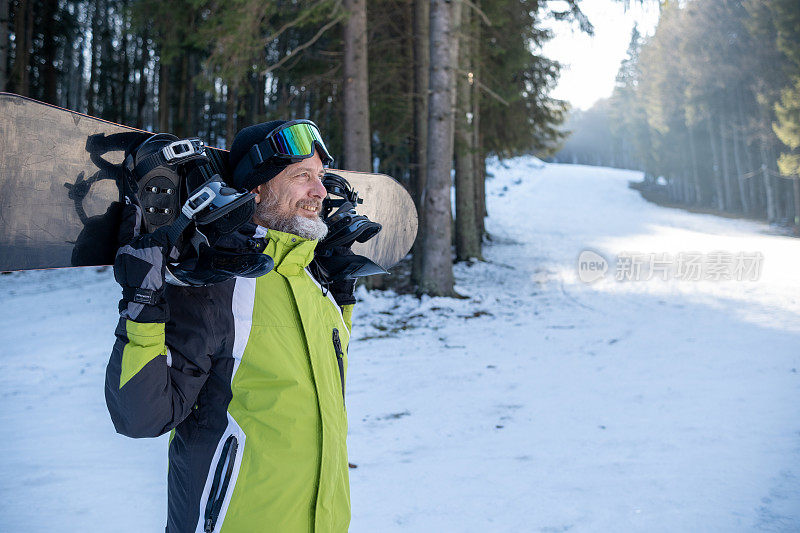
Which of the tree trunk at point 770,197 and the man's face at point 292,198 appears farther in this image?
the tree trunk at point 770,197

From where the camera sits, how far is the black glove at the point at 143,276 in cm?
134

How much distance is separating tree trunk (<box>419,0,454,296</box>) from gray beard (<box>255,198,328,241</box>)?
7442mm

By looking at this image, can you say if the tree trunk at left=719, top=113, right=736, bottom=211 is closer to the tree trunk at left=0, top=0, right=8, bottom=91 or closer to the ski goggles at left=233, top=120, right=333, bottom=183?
the tree trunk at left=0, top=0, right=8, bottom=91

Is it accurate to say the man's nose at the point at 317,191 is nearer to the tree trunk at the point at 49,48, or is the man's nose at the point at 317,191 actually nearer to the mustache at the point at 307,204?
the mustache at the point at 307,204

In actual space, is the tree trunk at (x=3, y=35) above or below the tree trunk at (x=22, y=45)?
below

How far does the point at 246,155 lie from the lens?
6.39 ft

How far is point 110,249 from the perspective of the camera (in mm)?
1768

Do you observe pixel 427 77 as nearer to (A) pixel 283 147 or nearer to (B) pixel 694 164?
(A) pixel 283 147

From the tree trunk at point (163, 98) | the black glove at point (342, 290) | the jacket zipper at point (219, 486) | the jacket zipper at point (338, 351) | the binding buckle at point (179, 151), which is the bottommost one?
the jacket zipper at point (219, 486)

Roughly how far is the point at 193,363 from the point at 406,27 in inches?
471

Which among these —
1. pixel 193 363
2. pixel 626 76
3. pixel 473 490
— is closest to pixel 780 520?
pixel 473 490

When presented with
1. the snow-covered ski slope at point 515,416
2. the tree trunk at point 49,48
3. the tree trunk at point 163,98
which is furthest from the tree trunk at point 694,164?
the tree trunk at point 49,48

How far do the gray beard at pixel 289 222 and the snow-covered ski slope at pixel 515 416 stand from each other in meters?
1.89

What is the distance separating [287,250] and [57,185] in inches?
28.9
